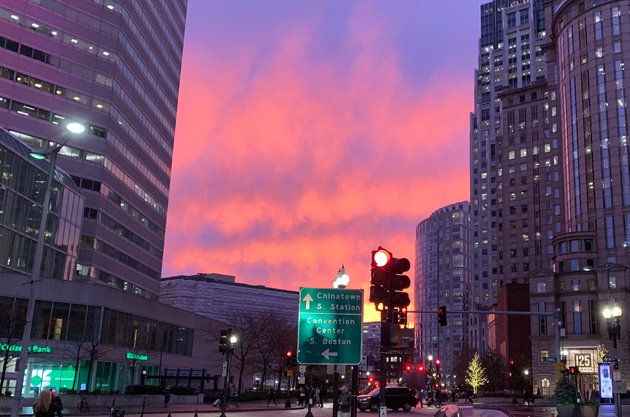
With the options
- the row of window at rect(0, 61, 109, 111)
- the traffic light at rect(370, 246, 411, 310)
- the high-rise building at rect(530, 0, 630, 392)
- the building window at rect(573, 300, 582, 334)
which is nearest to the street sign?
the traffic light at rect(370, 246, 411, 310)

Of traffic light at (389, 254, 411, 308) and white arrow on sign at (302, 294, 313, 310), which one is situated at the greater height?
traffic light at (389, 254, 411, 308)

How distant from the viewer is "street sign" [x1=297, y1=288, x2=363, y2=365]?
11320 mm

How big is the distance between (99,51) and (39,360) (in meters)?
47.9

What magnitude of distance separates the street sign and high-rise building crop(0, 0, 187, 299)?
75.8 m

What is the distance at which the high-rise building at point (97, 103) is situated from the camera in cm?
8262

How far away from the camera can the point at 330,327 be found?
11.6 meters

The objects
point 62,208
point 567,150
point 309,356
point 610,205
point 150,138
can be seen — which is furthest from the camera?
point 567,150

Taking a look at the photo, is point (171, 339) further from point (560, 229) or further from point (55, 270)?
point (560, 229)

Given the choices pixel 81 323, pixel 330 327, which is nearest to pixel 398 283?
pixel 330 327

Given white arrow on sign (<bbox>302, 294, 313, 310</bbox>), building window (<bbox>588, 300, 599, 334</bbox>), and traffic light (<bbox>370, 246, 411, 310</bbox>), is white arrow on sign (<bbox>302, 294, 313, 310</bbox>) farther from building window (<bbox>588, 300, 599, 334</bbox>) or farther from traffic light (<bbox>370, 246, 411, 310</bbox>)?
building window (<bbox>588, 300, 599, 334</bbox>)

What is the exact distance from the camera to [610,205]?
12281cm

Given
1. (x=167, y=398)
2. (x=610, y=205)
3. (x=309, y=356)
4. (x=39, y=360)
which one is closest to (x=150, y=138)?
(x=39, y=360)

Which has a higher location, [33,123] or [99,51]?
[99,51]

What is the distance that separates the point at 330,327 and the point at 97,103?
84802 mm
